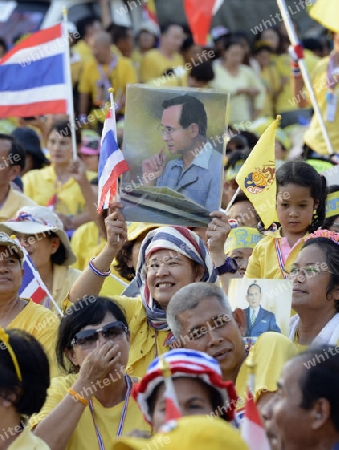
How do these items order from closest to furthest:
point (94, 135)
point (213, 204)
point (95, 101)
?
point (213, 204) → point (94, 135) → point (95, 101)

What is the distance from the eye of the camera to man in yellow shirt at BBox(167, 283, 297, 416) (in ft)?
15.3

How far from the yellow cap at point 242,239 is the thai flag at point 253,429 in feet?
9.57

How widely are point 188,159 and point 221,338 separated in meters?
1.27

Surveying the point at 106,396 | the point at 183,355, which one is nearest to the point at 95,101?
the point at 106,396

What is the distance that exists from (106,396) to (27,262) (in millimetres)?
1791

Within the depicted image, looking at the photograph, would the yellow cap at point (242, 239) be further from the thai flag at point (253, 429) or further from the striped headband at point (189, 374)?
the thai flag at point (253, 429)

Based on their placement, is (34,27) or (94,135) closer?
(94,135)

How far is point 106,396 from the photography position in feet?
16.7

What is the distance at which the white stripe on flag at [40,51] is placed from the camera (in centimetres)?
833

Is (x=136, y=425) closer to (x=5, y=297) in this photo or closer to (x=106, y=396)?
(x=106, y=396)

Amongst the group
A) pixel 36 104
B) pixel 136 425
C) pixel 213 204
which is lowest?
pixel 136 425

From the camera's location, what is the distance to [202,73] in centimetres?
1098

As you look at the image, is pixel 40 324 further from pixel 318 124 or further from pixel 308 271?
pixel 318 124

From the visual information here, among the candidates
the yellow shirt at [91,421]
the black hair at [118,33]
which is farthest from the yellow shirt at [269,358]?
the black hair at [118,33]
